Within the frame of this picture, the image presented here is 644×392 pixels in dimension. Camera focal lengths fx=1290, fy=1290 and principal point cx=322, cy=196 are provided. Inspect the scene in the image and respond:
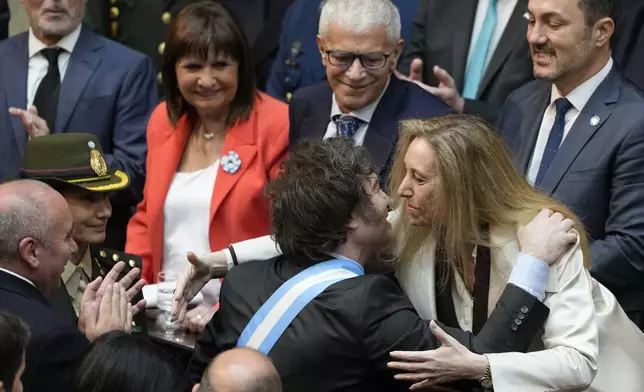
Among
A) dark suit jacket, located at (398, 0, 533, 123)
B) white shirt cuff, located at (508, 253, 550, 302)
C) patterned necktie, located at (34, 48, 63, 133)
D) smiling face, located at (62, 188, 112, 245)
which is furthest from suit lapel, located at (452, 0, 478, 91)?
white shirt cuff, located at (508, 253, 550, 302)

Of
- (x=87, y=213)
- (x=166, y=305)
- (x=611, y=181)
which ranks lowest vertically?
(x=166, y=305)

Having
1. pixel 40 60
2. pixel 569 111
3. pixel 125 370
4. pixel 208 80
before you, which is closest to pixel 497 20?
pixel 569 111

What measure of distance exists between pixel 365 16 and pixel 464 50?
2.67ft

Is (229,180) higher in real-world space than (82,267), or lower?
higher

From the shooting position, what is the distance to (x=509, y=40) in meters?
5.18

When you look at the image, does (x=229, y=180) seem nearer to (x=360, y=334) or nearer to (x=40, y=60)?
(x=40, y=60)

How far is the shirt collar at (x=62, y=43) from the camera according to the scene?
5.56 meters

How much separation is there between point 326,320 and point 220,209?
136 cm

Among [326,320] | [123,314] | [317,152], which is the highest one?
[317,152]

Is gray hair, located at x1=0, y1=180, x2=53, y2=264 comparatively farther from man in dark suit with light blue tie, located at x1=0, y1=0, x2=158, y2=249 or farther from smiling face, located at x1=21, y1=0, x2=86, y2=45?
smiling face, located at x1=21, y1=0, x2=86, y2=45

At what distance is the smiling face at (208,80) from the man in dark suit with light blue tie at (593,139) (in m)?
1.11

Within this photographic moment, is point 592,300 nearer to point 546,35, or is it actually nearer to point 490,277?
point 490,277

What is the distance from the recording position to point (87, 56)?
219 inches

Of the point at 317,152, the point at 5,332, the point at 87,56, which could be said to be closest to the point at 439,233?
the point at 317,152
